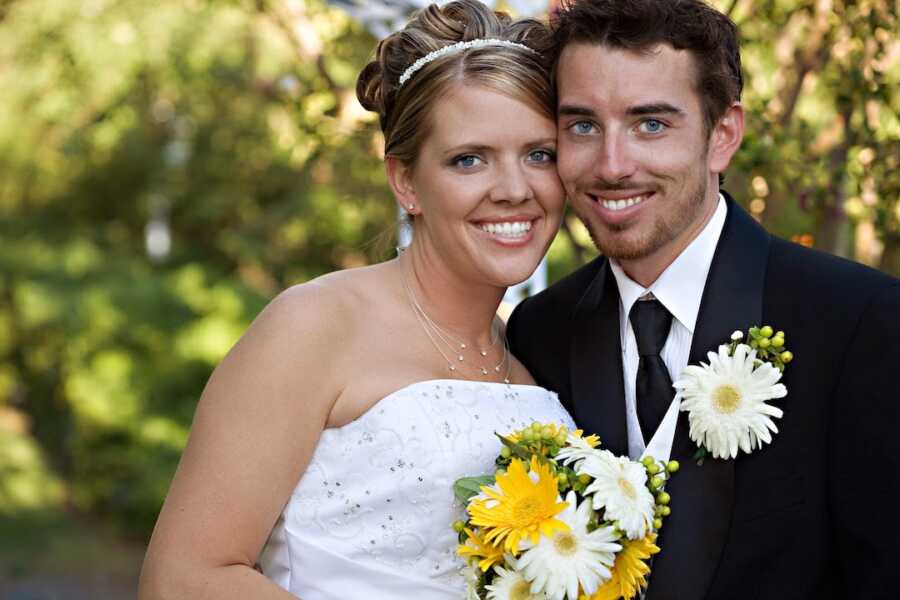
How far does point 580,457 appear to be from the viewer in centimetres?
292

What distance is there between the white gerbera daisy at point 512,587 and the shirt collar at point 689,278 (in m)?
0.81

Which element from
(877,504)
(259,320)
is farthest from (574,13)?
(877,504)

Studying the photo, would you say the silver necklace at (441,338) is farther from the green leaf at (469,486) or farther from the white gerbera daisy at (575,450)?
the white gerbera daisy at (575,450)

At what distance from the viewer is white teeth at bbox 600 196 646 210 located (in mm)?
3199

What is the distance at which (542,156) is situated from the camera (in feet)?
11.3

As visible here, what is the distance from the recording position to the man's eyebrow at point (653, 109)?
3.14 metres

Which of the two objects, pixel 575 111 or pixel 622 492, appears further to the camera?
pixel 575 111

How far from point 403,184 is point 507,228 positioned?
15.6 inches

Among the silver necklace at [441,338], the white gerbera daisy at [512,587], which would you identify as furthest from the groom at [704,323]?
the white gerbera daisy at [512,587]

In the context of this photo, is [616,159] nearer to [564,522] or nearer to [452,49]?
[452,49]

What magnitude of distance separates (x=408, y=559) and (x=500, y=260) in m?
0.89

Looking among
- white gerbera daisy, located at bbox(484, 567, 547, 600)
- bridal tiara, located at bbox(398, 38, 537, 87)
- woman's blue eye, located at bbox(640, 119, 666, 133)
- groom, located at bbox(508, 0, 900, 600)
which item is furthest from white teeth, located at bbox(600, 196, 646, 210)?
white gerbera daisy, located at bbox(484, 567, 547, 600)

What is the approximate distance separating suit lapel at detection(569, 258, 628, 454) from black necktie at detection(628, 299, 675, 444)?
0.08 m

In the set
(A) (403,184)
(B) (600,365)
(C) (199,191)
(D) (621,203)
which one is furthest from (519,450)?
(C) (199,191)
